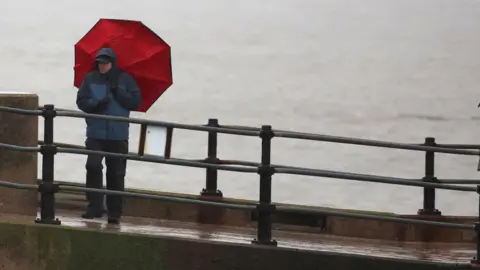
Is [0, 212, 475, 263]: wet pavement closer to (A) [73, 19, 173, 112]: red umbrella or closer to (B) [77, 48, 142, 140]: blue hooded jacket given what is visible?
(B) [77, 48, 142, 140]: blue hooded jacket

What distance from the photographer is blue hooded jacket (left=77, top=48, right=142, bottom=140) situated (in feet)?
26.3

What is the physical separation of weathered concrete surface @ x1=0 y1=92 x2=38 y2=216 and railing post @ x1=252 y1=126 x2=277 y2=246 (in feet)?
5.77

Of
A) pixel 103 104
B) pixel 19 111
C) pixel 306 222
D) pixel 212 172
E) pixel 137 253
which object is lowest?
pixel 137 253

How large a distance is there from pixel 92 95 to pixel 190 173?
2366cm

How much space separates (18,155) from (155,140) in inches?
39.0

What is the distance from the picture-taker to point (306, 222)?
9.02m

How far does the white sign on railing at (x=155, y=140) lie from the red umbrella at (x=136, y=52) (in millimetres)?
561

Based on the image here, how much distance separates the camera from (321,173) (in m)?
7.19

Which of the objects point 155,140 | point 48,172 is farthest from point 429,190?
point 48,172

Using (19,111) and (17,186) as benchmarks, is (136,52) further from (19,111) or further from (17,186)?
(17,186)

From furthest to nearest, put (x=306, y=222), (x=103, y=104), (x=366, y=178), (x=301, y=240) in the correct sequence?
1. (x=306, y=222)
2. (x=301, y=240)
3. (x=103, y=104)
4. (x=366, y=178)

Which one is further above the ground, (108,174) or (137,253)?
(108,174)

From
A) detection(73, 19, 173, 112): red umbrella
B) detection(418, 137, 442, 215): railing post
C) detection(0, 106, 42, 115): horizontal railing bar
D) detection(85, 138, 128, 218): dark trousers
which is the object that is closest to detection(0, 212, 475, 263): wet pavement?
detection(85, 138, 128, 218): dark trousers

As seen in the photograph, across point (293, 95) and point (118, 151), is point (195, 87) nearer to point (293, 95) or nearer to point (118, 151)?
point (293, 95)
